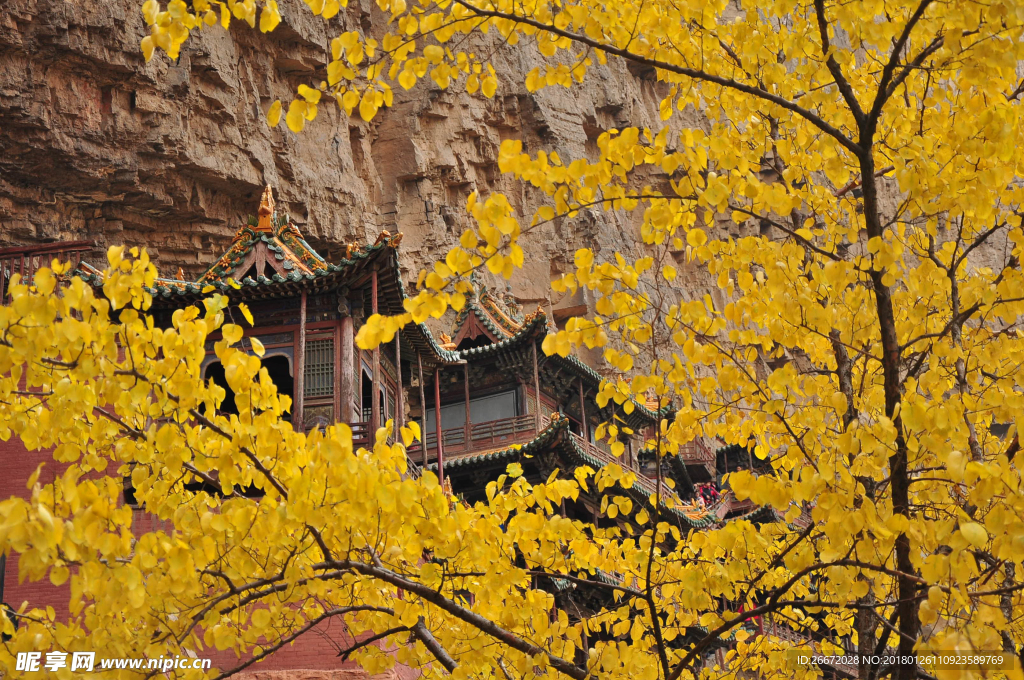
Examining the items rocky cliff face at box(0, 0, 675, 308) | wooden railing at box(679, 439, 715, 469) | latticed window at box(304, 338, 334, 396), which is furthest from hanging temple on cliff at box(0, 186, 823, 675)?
rocky cliff face at box(0, 0, 675, 308)

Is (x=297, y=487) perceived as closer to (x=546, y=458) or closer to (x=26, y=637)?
(x=26, y=637)

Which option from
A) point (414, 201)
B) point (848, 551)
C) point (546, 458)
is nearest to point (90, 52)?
point (414, 201)

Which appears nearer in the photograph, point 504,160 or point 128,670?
point 504,160

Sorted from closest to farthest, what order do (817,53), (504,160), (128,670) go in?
1. (504,160)
2. (128,670)
3. (817,53)

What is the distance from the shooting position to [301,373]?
524 inches

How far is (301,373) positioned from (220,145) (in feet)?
44.9

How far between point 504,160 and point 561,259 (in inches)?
1082

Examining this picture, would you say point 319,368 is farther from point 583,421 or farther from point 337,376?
point 583,421

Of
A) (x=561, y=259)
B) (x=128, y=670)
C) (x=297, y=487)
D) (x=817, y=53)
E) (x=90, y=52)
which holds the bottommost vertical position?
(x=128, y=670)

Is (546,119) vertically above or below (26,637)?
above

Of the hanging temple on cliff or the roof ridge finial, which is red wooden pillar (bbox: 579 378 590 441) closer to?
the hanging temple on cliff

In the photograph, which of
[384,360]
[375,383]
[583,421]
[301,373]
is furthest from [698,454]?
[301,373]

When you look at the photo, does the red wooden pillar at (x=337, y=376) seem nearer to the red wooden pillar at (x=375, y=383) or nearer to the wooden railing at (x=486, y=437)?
the red wooden pillar at (x=375, y=383)

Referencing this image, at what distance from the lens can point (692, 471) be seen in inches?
1200
